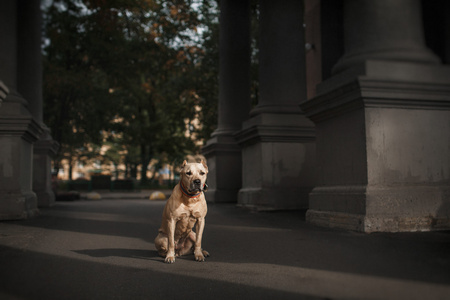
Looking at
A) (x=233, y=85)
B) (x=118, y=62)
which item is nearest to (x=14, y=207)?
(x=233, y=85)

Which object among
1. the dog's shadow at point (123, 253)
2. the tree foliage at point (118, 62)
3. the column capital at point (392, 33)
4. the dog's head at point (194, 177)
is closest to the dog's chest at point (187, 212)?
the dog's head at point (194, 177)

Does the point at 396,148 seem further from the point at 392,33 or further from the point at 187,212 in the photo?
the point at 187,212

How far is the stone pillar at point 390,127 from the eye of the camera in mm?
7008

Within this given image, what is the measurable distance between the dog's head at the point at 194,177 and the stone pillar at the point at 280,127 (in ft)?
23.4

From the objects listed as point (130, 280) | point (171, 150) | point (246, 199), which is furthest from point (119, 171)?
point (130, 280)

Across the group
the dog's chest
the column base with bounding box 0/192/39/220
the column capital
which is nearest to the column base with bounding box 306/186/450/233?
the column capital

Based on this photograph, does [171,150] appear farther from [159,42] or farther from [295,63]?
[295,63]

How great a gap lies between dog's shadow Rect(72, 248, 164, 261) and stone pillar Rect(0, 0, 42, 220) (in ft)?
17.1

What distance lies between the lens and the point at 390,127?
7.29 m

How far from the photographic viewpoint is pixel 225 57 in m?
17.3

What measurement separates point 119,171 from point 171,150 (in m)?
6.17

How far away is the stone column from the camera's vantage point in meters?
14.8

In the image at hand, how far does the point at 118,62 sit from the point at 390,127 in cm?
2379

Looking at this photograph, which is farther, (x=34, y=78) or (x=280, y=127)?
(x=34, y=78)
